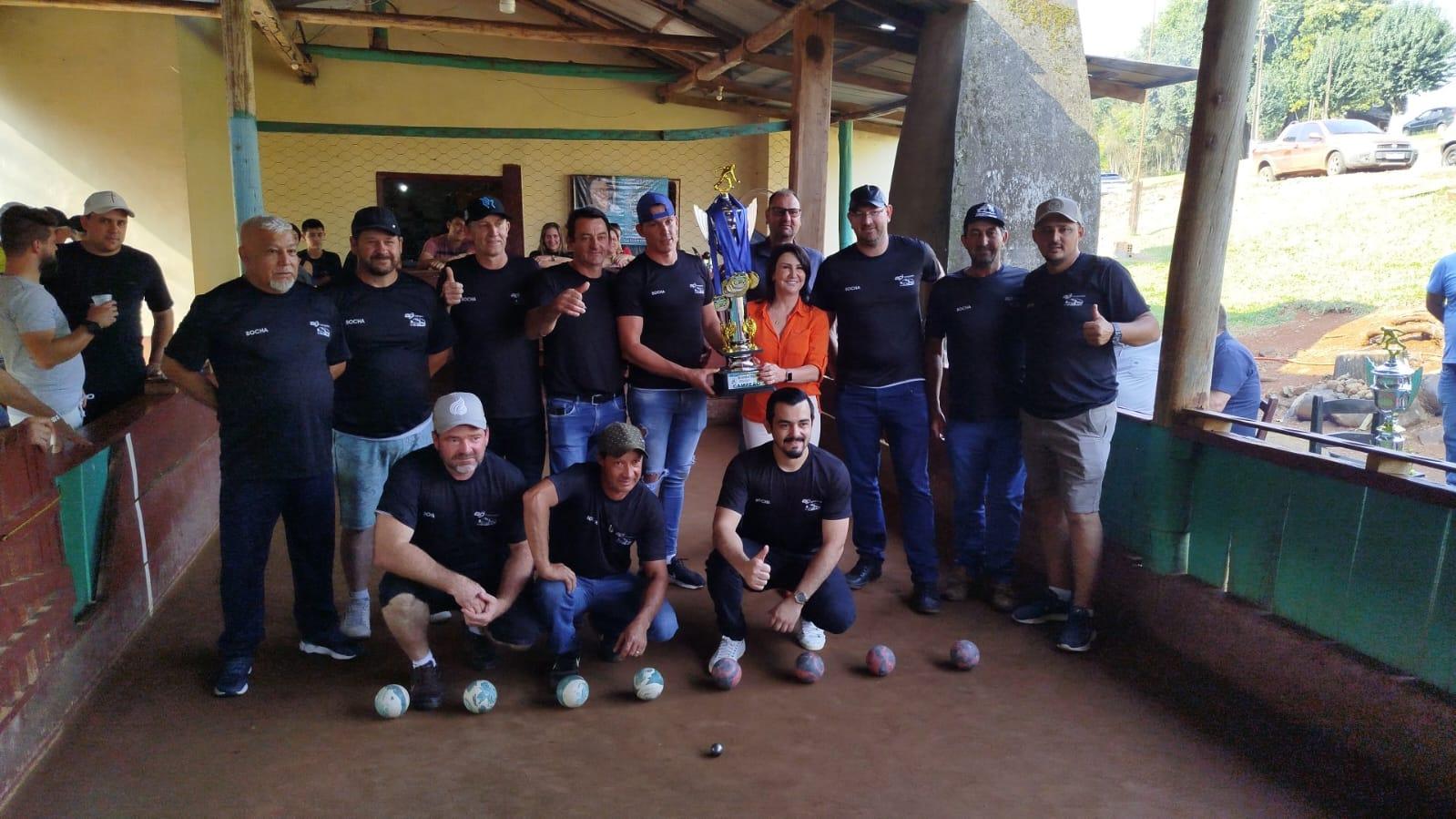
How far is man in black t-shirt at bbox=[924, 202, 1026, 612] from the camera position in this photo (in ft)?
11.9

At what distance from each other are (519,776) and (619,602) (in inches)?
31.5

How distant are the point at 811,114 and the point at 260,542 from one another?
4.14m

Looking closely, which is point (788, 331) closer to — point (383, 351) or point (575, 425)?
point (575, 425)

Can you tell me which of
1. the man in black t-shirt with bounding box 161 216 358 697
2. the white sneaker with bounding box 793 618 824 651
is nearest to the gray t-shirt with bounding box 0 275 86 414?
the man in black t-shirt with bounding box 161 216 358 697

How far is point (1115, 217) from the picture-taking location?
18.9 m

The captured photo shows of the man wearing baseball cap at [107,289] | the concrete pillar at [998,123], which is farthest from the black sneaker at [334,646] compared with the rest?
the concrete pillar at [998,123]

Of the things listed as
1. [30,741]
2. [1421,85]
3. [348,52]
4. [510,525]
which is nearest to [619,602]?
[510,525]

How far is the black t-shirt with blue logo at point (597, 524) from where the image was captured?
10.6ft

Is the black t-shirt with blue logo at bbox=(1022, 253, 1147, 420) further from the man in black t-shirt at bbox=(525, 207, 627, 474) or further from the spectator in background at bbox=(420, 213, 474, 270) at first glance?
the spectator in background at bbox=(420, 213, 474, 270)

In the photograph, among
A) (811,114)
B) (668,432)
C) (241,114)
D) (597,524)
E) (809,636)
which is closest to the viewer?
(597,524)

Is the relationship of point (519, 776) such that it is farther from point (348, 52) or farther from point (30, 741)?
point (348, 52)

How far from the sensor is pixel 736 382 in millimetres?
3549

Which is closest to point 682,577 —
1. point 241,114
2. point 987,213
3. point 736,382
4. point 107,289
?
point 736,382

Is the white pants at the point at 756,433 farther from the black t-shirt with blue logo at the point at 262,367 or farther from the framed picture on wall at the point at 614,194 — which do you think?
the framed picture on wall at the point at 614,194
